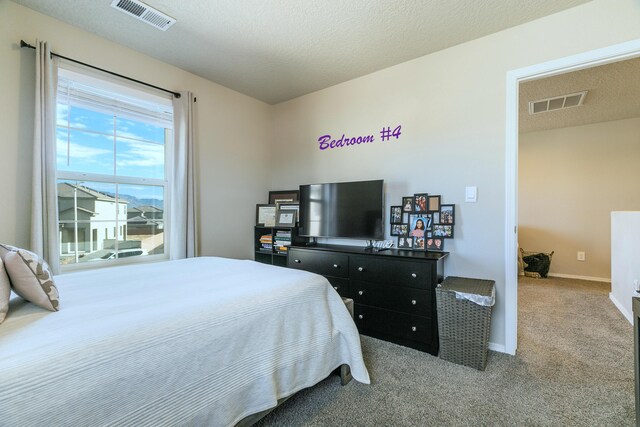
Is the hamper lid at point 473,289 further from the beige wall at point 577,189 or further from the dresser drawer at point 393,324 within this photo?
the beige wall at point 577,189

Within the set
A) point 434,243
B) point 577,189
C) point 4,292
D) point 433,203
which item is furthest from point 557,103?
point 4,292

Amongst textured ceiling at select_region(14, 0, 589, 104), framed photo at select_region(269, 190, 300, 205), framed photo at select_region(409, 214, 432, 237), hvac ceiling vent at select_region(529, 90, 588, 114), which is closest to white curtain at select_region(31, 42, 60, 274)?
textured ceiling at select_region(14, 0, 589, 104)

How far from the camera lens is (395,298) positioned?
92.1 inches

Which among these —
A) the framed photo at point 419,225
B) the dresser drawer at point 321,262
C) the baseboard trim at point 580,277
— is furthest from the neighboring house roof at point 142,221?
the baseboard trim at point 580,277

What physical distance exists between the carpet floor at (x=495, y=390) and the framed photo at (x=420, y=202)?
1.19 m

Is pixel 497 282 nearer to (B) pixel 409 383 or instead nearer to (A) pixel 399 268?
(A) pixel 399 268

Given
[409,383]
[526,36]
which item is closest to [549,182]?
[526,36]

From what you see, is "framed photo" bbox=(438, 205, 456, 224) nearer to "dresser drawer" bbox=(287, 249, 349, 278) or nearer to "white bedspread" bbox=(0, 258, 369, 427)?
Answer: "dresser drawer" bbox=(287, 249, 349, 278)

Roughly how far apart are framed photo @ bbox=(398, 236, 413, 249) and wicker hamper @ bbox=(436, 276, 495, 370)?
1.78 feet

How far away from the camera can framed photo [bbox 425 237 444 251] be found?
2508 millimetres

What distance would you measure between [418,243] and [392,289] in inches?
20.5

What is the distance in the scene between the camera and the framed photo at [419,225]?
2578 millimetres

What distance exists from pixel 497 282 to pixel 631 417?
977mm

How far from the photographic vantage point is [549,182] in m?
4.88
